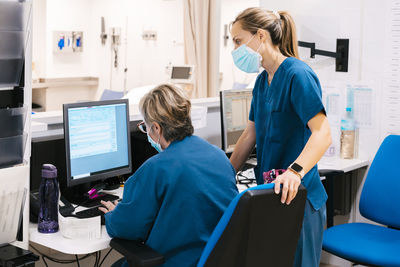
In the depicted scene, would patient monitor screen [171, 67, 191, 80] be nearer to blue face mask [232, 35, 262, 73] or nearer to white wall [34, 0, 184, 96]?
white wall [34, 0, 184, 96]

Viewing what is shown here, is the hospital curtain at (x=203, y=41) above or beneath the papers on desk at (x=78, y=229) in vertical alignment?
above

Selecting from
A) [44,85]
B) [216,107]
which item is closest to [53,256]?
[216,107]

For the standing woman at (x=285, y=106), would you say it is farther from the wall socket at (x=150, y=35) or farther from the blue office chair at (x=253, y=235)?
the wall socket at (x=150, y=35)

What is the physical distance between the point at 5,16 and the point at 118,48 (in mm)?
5771

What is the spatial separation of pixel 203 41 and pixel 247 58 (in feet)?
9.03

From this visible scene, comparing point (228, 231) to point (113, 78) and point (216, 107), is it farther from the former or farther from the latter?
point (113, 78)

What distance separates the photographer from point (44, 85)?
22.0ft

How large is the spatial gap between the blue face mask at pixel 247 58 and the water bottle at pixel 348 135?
1146 mm

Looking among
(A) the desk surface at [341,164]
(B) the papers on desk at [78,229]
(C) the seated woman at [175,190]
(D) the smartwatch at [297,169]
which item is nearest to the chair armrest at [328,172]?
(A) the desk surface at [341,164]

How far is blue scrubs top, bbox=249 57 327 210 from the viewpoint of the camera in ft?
6.46

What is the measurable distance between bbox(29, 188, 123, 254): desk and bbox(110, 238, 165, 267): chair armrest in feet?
0.19

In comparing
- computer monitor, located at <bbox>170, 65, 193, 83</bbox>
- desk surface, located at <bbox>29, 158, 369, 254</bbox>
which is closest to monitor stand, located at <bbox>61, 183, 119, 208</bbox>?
desk surface, located at <bbox>29, 158, 369, 254</bbox>

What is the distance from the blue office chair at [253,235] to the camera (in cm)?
149

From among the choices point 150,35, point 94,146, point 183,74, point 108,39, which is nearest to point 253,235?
point 94,146
